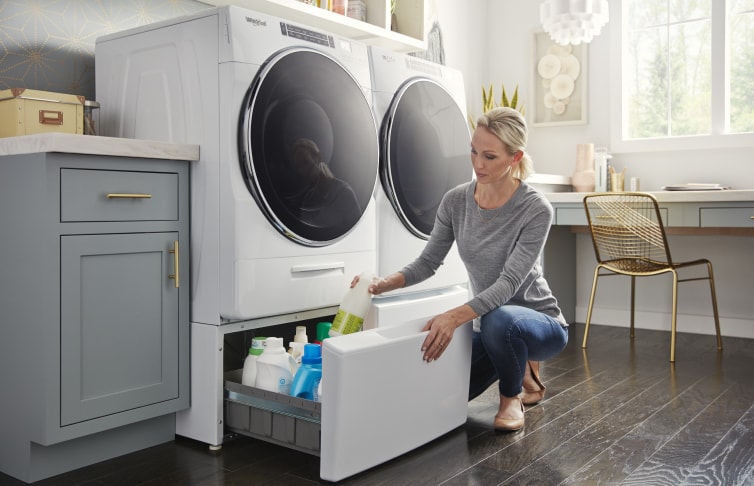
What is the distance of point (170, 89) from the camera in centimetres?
206

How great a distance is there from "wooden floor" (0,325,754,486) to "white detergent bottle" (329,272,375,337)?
0.36 m

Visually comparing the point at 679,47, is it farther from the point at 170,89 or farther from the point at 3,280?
the point at 3,280

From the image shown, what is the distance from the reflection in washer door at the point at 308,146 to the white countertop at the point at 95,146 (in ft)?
0.55

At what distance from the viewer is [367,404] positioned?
1.77 m

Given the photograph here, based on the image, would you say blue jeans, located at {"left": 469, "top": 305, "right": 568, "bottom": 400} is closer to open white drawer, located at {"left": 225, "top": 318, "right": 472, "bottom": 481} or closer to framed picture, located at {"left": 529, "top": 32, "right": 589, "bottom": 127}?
open white drawer, located at {"left": 225, "top": 318, "right": 472, "bottom": 481}

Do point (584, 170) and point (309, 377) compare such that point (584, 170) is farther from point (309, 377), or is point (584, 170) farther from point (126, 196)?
point (126, 196)

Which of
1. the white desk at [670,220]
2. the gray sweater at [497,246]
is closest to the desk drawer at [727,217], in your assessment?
the white desk at [670,220]

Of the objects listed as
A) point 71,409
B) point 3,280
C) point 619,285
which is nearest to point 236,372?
point 71,409

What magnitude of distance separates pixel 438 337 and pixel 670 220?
6.70 ft

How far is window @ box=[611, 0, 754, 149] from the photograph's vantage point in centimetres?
399

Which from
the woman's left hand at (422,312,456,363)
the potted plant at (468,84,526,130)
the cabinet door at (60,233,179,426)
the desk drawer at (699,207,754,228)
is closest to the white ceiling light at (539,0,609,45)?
the potted plant at (468,84,526,130)

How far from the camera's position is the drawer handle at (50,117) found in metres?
2.00

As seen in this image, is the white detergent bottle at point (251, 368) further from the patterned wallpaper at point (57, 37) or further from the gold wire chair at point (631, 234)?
the gold wire chair at point (631, 234)

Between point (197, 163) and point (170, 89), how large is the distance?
0.23 metres
